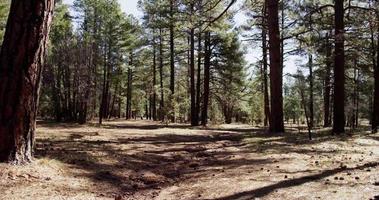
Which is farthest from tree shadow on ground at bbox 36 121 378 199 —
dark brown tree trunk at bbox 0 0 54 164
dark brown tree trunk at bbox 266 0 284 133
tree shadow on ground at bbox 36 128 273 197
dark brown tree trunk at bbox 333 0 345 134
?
dark brown tree trunk at bbox 333 0 345 134

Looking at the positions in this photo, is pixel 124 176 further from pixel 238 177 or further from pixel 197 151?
pixel 197 151

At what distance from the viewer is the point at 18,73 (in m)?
7.45

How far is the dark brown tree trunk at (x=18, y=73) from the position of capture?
7.44 m

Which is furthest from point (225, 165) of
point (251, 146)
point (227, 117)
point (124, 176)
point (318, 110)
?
point (318, 110)

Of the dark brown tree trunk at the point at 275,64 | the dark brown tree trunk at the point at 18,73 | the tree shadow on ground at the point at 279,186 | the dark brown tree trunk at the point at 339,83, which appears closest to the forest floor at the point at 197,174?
the tree shadow on ground at the point at 279,186

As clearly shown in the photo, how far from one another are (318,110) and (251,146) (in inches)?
2379

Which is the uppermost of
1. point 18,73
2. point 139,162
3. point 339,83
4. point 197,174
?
point 339,83

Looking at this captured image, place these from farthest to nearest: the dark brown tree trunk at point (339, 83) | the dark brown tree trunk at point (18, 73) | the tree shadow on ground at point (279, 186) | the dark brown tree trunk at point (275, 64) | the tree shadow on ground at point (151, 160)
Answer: the dark brown tree trunk at point (339, 83), the dark brown tree trunk at point (275, 64), the tree shadow on ground at point (151, 160), the dark brown tree trunk at point (18, 73), the tree shadow on ground at point (279, 186)

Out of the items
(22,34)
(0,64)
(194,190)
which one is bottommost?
(194,190)

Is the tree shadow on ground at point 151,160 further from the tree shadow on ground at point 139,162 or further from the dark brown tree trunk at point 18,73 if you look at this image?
the dark brown tree trunk at point 18,73

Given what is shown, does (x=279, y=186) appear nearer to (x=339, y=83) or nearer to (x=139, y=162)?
(x=139, y=162)

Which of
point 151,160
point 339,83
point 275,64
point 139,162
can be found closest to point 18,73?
point 139,162

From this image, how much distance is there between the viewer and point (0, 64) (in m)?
7.58

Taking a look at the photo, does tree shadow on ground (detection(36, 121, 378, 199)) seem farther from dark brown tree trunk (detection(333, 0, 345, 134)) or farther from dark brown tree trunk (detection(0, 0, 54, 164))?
dark brown tree trunk (detection(333, 0, 345, 134))
